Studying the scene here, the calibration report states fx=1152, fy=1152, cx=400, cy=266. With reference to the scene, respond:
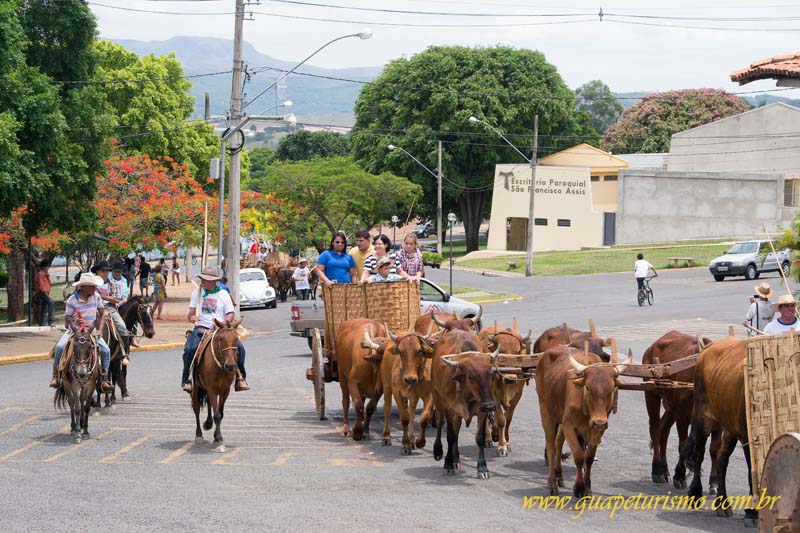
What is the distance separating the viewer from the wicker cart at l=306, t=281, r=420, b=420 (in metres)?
16.3

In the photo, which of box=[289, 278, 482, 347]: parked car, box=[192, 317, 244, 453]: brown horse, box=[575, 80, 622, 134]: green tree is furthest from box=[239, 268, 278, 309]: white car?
box=[575, 80, 622, 134]: green tree

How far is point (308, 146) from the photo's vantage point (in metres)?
126

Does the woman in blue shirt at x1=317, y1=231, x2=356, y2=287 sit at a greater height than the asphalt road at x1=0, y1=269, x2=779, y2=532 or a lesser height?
greater

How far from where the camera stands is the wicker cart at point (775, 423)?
320 inches

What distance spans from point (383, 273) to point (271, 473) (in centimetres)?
456

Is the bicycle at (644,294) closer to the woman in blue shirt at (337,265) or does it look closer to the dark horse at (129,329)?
the dark horse at (129,329)

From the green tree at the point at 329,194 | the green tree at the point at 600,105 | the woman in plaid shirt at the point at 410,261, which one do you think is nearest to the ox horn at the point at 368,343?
the woman in plaid shirt at the point at 410,261

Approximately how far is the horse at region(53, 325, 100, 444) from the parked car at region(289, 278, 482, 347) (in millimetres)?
6679

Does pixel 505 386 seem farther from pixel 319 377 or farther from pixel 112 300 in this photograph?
pixel 112 300

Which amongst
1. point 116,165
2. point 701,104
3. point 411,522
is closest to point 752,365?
point 411,522

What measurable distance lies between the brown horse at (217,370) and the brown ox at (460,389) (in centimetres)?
279

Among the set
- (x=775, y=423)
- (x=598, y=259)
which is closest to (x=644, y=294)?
(x=598, y=259)

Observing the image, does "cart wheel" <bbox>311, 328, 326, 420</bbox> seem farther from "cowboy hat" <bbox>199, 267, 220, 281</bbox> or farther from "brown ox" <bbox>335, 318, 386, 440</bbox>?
"cowboy hat" <bbox>199, 267, 220, 281</bbox>

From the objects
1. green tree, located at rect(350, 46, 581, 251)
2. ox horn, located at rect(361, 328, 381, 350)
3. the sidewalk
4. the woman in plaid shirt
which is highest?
green tree, located at rect(350, 46, 581, 251)
